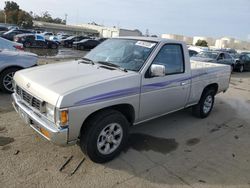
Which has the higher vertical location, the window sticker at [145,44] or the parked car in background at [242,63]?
the window sticker at [145,44]

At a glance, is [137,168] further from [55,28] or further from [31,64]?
[55,28]

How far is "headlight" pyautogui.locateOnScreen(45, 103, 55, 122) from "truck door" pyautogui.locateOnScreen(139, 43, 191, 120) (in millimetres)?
1472

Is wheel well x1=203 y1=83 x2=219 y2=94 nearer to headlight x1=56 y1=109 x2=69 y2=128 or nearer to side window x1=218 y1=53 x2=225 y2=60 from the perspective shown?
headlight x1=56 y1=109 x2=69 y2=128

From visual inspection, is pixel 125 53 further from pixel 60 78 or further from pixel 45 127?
pixel 45 127

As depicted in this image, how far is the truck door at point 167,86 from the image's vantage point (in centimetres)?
410

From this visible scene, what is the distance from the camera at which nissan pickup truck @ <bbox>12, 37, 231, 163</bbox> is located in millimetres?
3201

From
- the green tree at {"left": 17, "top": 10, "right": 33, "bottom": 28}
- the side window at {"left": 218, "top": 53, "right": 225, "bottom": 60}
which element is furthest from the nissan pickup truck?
the green tree at {"left": 17, "top": 10, "right": 33, "bottom": 28}

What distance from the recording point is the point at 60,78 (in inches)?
141

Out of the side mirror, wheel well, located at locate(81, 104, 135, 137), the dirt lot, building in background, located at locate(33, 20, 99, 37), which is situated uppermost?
building in background, located at locate(33, 20, 99, 37)

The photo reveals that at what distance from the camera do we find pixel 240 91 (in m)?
10.3

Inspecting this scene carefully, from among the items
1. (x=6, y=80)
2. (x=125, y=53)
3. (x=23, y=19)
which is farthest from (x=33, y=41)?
(x=23, y=19)

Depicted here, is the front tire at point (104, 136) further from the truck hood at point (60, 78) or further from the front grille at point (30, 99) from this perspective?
the front grille at point (30, 99)

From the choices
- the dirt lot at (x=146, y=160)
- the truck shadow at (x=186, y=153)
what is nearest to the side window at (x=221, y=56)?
the truck shadow at (x=186, y=153)

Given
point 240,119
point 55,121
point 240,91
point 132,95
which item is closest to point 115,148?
point 132,95
